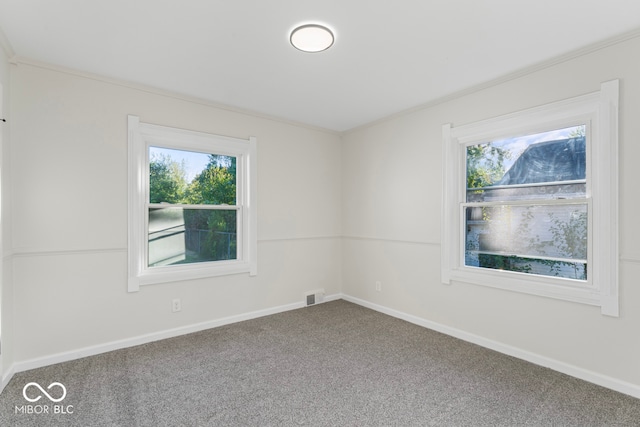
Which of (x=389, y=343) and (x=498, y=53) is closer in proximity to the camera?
(x=498, y=53)

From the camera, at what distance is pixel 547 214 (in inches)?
107

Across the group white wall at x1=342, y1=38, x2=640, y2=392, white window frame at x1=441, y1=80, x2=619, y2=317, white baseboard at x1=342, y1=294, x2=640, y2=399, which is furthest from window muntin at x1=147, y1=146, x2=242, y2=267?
white window frame at x1=441, y1=80, x2=619, y2=317

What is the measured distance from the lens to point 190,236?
3.46 m

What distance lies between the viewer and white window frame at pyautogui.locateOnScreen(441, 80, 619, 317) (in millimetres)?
2275

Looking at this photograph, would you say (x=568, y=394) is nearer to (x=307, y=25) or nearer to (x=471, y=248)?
(x=471, y=248)

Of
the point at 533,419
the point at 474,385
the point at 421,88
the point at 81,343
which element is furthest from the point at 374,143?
the point at 81,343

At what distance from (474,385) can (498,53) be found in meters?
2.49

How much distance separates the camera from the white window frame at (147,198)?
3.02 meters

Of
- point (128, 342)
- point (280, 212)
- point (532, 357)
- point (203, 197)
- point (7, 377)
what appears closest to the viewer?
point (7, 377)

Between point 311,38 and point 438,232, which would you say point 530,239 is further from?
point 311,38

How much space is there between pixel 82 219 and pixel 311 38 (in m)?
2.43

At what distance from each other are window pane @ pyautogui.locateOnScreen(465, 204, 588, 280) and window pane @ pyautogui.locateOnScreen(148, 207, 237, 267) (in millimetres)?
2634

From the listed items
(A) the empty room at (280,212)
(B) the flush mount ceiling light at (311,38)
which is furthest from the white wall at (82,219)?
(B) the flush mount ceiling light at (311,38)

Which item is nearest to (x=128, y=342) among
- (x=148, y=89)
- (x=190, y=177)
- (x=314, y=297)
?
(x=190, y=177)
